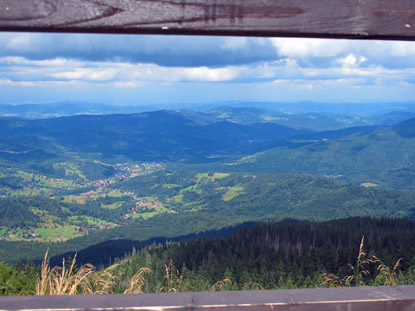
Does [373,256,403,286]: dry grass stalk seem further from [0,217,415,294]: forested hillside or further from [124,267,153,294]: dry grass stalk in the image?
[124,267,153,294]: dry grass stalk

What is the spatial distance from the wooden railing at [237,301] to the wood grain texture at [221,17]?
1.41m

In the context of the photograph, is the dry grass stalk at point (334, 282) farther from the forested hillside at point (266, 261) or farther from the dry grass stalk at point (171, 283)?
the dry grass stalk at point (171, 283)

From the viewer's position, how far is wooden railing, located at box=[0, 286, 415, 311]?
184 cm

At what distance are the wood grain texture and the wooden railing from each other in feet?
4.63

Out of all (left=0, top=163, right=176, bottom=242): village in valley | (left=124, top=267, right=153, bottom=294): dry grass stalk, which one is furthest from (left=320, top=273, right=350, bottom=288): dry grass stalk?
(left=0, top=163, right=176, bottom=242): village in valley

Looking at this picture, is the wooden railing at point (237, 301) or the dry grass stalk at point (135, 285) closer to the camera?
the wooden railing at point (237, 301)

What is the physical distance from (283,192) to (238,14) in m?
173

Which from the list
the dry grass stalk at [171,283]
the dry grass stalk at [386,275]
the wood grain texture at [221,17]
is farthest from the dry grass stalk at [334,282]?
the wood grain texture at [221,17]

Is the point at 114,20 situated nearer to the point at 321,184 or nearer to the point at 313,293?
the point at 313,293

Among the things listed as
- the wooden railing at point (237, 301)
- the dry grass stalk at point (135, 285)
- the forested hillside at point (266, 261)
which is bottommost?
the forested hillside at point (266, 261)

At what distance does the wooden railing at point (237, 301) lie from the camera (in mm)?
1837

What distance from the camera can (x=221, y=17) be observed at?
6.77 feet

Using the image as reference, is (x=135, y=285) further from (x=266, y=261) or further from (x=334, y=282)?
(x=266, y=261)

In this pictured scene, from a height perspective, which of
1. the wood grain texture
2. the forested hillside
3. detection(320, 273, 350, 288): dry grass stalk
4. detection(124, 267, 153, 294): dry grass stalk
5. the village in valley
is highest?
the wood grain texture
